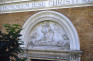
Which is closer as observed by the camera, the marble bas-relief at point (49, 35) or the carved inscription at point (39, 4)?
the carved inscription at point (39, 4)

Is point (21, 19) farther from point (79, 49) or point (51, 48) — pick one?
point (79, 49)

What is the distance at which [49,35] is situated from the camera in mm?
7461

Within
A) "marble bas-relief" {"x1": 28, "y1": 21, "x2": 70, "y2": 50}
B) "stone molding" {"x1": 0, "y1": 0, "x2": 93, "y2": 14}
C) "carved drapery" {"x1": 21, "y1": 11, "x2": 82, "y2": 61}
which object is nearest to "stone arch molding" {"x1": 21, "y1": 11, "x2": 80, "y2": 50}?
"carved drapery" {"x1": 21, "y1": 11, "x2": 82, "y2": 61}

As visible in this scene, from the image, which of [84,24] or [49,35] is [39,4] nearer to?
[49,35]

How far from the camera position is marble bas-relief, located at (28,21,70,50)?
7.15 meters

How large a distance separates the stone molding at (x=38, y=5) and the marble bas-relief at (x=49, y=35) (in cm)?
84

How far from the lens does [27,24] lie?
7848mm

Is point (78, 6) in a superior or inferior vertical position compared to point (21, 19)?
superior

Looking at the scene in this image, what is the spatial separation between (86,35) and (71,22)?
89 centimetres

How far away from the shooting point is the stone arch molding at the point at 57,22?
6.79m

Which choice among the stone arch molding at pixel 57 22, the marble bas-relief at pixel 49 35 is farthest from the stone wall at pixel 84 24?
the marble bas-relief at pixel 49 35

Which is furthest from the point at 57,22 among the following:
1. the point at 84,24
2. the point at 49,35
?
the point at 84,24

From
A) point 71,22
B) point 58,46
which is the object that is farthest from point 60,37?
point 71,22

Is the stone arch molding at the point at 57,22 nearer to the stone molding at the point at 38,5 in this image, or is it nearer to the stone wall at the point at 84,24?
→ the stone wall at the point at 84,24
